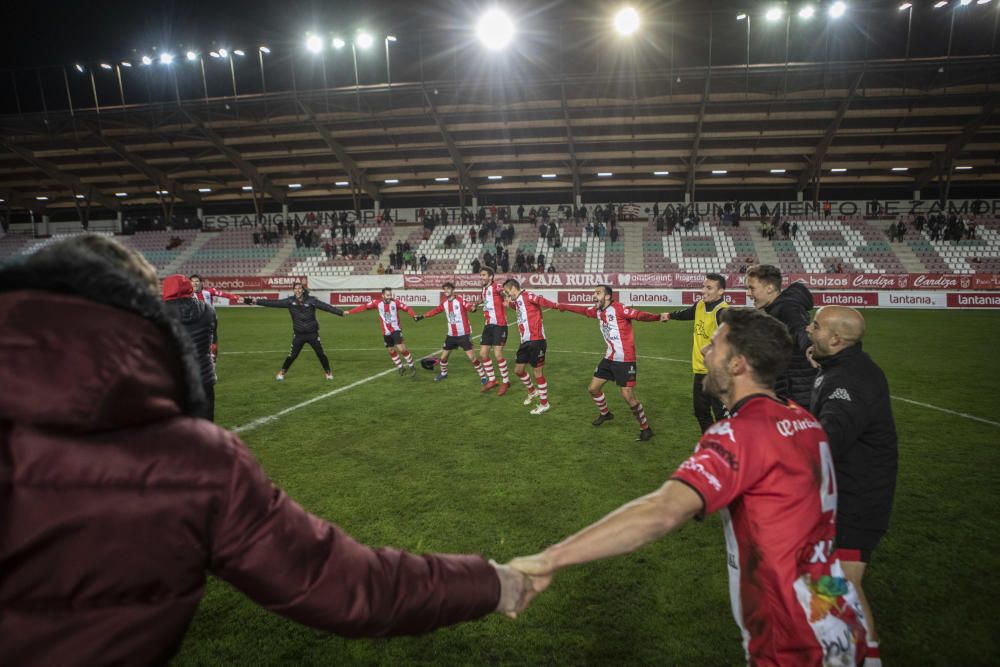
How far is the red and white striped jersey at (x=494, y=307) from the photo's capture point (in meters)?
11.2

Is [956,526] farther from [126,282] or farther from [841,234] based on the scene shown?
[841,234]

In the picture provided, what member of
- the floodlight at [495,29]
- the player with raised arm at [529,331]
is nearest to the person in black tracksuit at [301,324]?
the player with raised arm at [529,331]

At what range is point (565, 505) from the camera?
5.50 meters

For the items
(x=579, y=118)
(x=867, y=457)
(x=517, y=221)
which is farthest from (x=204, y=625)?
(x=517, y=221)

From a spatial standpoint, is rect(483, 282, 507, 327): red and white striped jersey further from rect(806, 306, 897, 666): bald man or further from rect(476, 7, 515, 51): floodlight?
rect(476, 7, 515, 51): floodlight

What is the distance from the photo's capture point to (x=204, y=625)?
3.73 meters

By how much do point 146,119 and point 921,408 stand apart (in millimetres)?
40698

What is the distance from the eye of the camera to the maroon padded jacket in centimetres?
98

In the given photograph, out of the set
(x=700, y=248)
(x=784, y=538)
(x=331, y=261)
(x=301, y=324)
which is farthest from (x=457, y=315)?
(x=331, y=261)

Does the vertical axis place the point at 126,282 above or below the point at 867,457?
above

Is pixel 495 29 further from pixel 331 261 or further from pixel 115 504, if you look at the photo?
pixel 115 504

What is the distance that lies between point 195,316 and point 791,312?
6.46 meters

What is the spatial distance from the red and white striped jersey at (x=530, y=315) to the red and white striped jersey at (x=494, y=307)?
37.7 inches

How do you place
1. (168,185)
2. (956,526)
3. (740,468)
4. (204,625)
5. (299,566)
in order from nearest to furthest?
1. (299,566)
2. (740,468)
3. (204,625)
4. (956,526)
5. (168,185)
